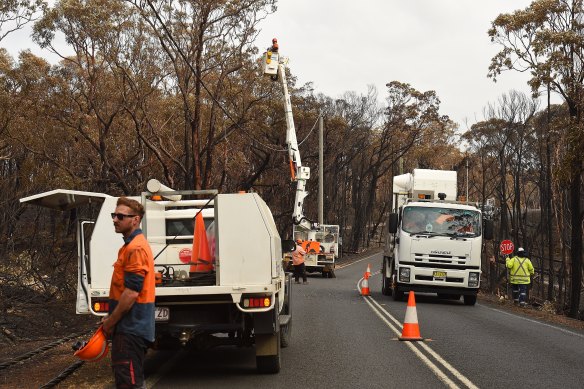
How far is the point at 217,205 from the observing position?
9594 millimetres

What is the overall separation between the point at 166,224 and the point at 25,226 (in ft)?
55.2

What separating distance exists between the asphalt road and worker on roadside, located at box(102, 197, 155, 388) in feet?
11.4

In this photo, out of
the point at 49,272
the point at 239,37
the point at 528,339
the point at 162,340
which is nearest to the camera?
the point at 162,340

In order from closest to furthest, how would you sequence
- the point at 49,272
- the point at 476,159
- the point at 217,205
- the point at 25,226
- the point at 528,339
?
the point at 217,205
the point at 528,339
the point at 49,272
the point at 25,226
the point at 476,159

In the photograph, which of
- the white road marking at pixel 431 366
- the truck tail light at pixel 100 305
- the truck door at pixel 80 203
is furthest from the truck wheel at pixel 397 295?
the truck tail light at pixel 100 305

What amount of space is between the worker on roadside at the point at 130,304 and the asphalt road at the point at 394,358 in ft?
→ 11.4

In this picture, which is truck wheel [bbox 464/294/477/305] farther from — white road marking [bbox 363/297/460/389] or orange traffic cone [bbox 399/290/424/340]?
orange traffic cone [bbox 399/290/424/340]

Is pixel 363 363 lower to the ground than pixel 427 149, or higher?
lower

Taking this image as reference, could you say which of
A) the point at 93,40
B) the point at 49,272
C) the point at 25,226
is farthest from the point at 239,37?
the point at 49,272

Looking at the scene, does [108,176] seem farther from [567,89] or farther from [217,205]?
[217,205]

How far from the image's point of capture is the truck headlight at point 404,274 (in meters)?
22.8

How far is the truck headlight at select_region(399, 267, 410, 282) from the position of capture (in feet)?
74.8

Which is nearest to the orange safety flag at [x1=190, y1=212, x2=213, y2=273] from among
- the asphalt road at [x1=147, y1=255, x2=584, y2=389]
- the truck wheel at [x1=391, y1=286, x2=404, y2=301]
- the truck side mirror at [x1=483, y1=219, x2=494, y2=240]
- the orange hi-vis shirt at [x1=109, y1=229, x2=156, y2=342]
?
the asphalt road at [x1=147, y1=255, x2=584, y2=389]

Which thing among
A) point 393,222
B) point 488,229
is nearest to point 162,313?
point 393,222
